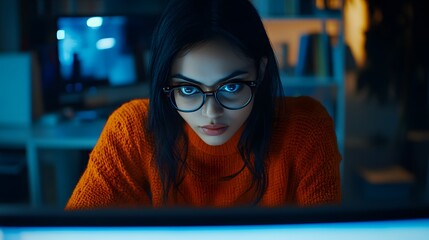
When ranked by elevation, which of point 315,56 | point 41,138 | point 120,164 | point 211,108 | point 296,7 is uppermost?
point 296,7

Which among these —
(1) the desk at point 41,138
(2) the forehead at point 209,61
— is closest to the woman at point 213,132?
(2) the forehead at point 209,61

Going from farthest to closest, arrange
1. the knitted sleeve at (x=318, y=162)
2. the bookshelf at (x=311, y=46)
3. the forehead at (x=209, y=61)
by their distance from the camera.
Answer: the bookshelf at (x=311, y=46) < the knitted sleeve at (x=318, y=162) < the forehead at (x=209, y=61)

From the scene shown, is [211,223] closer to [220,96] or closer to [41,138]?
[220,96]

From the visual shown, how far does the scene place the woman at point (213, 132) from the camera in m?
0.75

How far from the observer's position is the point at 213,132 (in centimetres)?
81

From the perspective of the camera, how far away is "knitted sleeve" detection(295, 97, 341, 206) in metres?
0.84

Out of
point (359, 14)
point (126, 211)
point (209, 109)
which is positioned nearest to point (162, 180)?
point (209, 109)

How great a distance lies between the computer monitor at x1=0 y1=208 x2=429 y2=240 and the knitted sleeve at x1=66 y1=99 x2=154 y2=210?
1.26ft

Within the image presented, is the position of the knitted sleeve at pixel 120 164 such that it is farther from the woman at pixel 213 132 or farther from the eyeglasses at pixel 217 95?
the eyeglasses at pixel 217 95

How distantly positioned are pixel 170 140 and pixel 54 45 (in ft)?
5.99

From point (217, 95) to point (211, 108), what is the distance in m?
0.02

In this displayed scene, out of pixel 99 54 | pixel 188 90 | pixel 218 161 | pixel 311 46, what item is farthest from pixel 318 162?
pixel 311 46

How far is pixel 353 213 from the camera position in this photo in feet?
1.44

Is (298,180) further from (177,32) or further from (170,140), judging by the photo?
(177,32)
